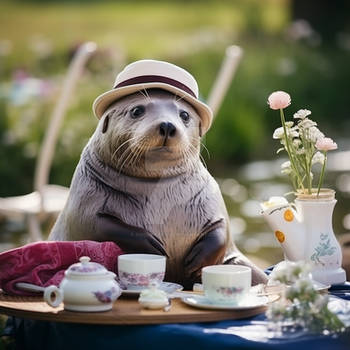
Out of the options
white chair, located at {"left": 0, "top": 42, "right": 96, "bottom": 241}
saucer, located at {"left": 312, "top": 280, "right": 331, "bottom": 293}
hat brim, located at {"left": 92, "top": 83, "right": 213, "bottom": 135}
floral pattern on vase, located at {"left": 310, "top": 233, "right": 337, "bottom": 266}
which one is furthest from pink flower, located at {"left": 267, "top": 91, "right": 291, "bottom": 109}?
white chair, located at {"left": 0, "top": 42, "right": 96, "bottom": 241}

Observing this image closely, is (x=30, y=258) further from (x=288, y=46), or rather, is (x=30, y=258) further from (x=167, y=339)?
(x=288, y=46)

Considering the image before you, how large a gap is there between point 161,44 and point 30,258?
1059 cm

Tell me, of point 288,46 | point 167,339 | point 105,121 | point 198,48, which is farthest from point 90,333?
point 288,46

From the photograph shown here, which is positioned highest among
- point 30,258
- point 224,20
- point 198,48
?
point 224,20

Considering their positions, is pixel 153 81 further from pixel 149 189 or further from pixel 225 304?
pixel 225 304

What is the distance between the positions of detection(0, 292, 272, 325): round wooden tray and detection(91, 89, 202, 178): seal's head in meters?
0.53

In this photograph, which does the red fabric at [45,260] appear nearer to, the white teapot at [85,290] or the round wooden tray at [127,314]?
the round wooden tray at [127,314]

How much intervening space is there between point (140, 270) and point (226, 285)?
0.30 metres

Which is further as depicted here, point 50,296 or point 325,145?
point 325,145

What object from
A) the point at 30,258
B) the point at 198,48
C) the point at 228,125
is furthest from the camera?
the point at 198,48

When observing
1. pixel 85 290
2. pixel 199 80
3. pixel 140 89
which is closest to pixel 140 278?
pixel 85 290

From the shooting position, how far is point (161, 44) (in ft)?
45.3

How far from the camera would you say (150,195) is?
3.57 m

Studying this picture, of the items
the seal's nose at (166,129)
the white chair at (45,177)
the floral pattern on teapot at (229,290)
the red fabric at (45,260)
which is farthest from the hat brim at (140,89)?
the white chair at (45,177)
